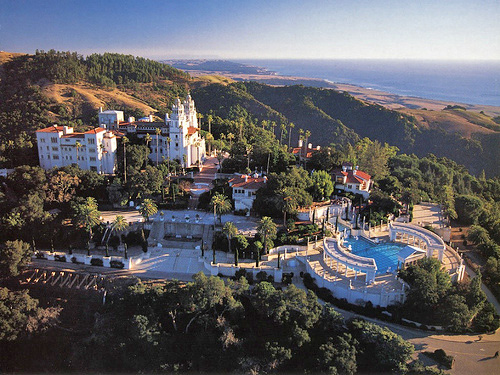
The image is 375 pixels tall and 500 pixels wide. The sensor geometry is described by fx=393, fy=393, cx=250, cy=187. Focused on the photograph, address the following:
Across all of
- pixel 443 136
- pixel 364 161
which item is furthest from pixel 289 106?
pixel 364 161

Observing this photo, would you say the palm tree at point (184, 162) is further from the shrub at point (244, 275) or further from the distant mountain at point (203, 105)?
the distant mountain at point (203, 105)

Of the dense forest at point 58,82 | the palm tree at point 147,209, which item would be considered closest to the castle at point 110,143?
the dense forest at point 58,82

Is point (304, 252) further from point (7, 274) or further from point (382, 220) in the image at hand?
point (7, 274)

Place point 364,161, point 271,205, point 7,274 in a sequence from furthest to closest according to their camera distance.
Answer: point 364,161 → point 271,205 → point 7,274

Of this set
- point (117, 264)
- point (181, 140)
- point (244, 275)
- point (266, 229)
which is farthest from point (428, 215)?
point (117, 264)

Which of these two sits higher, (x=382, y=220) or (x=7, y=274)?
(x=382, y=220)

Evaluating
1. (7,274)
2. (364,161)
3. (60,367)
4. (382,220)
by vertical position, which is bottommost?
(60,367)

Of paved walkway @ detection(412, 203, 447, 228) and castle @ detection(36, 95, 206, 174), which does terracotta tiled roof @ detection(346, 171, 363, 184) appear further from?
castle @ detection(36, 95, 206, 174)
